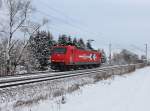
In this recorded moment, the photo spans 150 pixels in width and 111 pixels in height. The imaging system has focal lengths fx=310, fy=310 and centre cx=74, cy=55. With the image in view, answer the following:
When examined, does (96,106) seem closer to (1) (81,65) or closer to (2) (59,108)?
(2) (59,108)

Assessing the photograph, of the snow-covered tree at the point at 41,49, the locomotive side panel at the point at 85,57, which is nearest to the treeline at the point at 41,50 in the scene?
the snow-covered tree at the point at 41,49

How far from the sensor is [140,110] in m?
10.7

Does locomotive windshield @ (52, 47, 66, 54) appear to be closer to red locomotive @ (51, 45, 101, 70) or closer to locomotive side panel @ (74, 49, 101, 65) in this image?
red locomotive @ (51, 45, 101, 70)

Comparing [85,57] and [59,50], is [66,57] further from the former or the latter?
[85,57]

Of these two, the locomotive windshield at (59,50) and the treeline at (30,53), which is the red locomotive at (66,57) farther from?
the treeline at (30,53)

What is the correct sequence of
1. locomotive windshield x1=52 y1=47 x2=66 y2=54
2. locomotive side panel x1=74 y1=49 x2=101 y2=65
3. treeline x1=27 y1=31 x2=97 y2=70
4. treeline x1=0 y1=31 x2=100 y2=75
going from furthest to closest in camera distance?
treeline x1=27 y1=31 x2=97 y2=70
treeline x1=0 y1=31 x2=100 y2=75
locomotive side panel x1=74 y1=49 x2=101 y2=65
locomotive windshield x1=52 y1=47 x2=66 y2=54

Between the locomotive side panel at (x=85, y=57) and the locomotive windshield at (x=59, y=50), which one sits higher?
the locomotive windshield at (x=59, y=50)

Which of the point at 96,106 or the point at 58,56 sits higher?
the point at 58,56

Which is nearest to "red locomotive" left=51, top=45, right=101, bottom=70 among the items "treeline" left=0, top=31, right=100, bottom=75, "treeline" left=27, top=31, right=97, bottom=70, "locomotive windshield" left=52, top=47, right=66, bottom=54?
"locomotive windshield" left=52, top=47, right=66, bottom=54

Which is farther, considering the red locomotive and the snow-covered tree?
the snow-covered tree

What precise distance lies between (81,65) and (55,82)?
808 inches

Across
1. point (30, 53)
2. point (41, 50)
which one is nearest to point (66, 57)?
point (30, 53)

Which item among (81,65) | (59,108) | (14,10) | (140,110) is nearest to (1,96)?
(59,108)

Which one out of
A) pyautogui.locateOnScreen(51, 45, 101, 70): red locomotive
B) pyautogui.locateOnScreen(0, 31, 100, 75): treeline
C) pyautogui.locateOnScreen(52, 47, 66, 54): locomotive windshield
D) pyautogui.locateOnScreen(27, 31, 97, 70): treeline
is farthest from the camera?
pyautogui.locateOnScreen(27, 31, 97, 70): treeline
